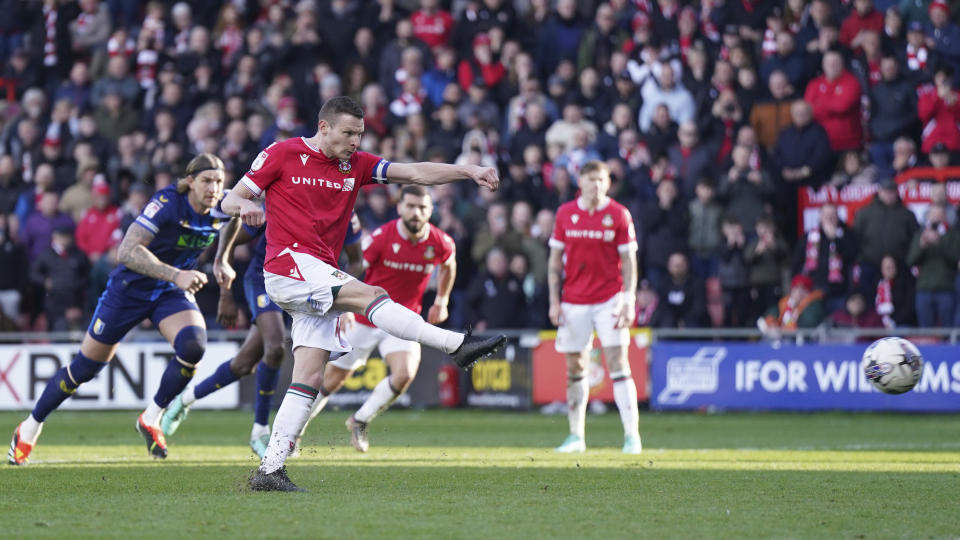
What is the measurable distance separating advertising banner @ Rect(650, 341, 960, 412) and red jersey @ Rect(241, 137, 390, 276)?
10638 mm

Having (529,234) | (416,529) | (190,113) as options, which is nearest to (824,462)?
(416,529)

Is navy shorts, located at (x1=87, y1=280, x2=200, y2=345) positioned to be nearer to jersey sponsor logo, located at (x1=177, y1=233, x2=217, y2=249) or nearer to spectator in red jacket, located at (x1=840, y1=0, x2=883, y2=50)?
jersey sponsor logo, located at (x1=177, y1=233, x2=217, y2=249)

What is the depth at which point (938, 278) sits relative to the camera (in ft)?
59.2

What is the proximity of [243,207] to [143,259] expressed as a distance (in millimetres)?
2570

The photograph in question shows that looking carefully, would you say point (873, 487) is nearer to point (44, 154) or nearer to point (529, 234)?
point (529, 234)

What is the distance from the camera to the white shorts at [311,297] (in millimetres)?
8469

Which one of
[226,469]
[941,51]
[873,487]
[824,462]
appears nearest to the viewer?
[873,487]

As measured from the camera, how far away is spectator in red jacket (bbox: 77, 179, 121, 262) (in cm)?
2153

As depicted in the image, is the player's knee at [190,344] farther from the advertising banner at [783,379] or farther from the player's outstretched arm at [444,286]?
the advertising banner at [783,379]

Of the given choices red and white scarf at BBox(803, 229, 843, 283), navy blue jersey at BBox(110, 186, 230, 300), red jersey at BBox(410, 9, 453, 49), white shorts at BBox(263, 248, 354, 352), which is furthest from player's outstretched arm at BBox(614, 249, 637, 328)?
red jersey at BBox(410, 9, 453, 49)

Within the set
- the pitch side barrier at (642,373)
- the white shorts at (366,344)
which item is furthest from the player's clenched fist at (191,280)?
the pitch side barrier at (642,373)

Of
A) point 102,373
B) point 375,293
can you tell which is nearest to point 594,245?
point 375,293

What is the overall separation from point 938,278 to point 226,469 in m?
10.9

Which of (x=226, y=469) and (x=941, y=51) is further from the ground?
(x=941, y=51)
